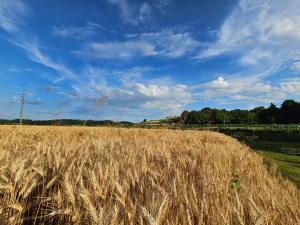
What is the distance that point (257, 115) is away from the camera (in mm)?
127312

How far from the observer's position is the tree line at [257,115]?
97.6 meters

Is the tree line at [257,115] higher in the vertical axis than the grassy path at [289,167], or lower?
higher

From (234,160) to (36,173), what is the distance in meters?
4.15

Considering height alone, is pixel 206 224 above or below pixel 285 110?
below

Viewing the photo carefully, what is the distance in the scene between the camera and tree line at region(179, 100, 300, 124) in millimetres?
97562

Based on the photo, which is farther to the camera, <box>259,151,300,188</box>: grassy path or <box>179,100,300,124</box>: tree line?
<box>179,100,300,124</box>: tree line

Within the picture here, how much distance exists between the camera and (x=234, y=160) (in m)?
6.39

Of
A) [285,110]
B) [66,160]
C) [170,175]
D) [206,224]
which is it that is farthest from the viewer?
[285,110]

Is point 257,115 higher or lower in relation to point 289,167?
higher

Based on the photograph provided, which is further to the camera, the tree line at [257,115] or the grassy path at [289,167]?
the tree line at [257,115]

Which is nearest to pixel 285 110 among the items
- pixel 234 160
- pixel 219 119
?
pixel 219 119

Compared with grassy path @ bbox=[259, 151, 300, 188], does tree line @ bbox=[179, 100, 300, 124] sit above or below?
above

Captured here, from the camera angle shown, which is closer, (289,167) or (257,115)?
(289,167)

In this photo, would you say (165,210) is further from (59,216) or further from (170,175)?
(170,175)
